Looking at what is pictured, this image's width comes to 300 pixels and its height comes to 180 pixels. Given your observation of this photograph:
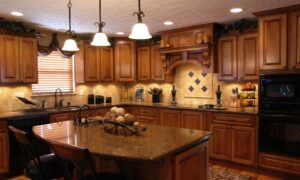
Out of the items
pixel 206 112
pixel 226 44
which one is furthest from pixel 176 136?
pixel 226 44

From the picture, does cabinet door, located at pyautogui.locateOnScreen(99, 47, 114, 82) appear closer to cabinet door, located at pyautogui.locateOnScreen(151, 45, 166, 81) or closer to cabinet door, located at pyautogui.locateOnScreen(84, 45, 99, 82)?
cabinet door, located at pyautogui.locateOnScreen(84, 45, 99, 82)

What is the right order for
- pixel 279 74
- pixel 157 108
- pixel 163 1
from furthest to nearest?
pixel 157 108 → pixel 279 74 → pixel 163 1

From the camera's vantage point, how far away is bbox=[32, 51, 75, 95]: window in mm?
4941

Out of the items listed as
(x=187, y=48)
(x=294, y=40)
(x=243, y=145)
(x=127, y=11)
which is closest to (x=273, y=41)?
(x=294, y=40)

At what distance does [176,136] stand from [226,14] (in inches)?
96.0

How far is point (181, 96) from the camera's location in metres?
5.48

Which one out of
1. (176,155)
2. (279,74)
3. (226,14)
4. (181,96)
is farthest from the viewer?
(181,96)

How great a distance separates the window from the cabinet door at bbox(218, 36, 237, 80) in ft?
10.6

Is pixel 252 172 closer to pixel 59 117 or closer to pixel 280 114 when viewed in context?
pixel 280 114

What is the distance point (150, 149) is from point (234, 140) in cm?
263

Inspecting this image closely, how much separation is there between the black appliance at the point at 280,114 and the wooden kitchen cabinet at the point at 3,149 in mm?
3949

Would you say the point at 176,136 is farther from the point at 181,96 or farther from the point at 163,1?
the point at 181,96

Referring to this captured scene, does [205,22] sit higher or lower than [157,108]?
higher

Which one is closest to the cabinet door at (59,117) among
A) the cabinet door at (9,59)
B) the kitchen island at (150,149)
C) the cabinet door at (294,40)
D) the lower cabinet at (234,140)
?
the cabinet door at (9,59)
